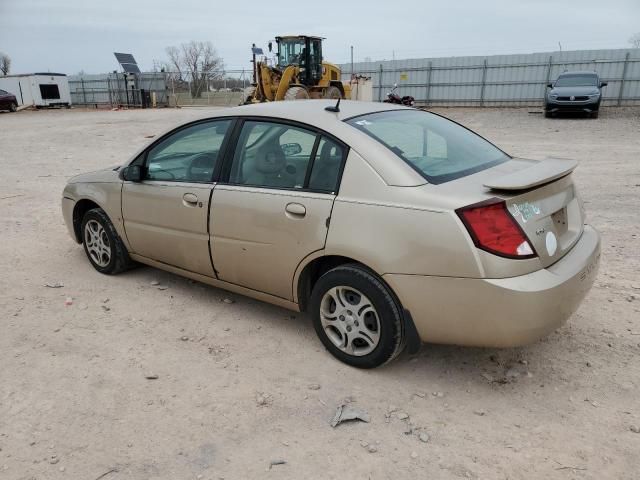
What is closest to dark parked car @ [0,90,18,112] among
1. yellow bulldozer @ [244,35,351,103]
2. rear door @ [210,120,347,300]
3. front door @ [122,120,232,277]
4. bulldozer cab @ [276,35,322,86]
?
yellow bulldozer @ [244,35,351,103]

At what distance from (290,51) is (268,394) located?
19.2m

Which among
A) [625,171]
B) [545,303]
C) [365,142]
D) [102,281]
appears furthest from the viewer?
[625,171]

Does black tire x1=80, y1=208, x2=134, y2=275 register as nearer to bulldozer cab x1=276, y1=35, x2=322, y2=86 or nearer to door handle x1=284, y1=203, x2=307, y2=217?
door handle x1=284, y1=203, x2=307, y2=217

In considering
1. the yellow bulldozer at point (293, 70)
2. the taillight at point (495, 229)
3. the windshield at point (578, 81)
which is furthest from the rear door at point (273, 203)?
the windshield at point (578, 81)

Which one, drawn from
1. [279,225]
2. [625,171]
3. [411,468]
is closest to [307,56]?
[625,171]

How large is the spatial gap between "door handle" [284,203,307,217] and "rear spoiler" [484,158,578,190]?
1.07 m

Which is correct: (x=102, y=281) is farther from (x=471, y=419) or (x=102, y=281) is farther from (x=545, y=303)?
(x=545, y=303)

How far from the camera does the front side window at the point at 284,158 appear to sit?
315cm

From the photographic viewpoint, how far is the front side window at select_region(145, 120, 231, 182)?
3.75 m

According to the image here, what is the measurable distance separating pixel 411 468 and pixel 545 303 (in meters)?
1.04

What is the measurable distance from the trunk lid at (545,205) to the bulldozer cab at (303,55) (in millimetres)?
18092

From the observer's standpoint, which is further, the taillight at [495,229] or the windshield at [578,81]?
the windshield at [578,81]

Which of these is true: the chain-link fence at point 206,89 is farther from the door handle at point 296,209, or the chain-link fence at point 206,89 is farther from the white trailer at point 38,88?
the door handle at point 296,209

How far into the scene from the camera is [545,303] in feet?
8.48
